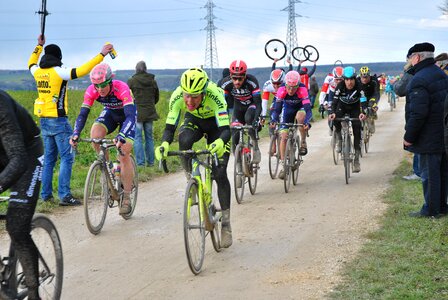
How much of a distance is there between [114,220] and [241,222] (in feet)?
6.34

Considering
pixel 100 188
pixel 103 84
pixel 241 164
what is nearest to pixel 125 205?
pixel 100 188

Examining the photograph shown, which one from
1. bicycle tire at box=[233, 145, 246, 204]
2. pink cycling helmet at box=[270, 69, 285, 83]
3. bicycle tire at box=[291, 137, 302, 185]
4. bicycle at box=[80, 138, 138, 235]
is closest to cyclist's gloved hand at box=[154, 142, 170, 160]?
bicycle at box=[80, 138, 138, 235]

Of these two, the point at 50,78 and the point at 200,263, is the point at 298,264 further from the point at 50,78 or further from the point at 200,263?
the point at 50,78

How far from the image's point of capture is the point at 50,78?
1108cm

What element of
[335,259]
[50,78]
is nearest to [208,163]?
[335,259]

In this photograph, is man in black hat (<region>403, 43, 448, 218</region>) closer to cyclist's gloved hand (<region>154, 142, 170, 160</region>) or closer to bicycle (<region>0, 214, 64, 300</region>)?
cyclist's gloved hand (<region>154, 142, 170, 160</region>)

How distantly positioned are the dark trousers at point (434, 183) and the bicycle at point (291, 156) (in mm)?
3381

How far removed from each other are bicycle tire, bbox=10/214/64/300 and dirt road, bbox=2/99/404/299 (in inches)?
35.3

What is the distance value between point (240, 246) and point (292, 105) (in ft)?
18.5

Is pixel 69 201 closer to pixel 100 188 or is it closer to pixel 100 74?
pixel 100 188

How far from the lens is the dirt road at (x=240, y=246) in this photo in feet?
22.6

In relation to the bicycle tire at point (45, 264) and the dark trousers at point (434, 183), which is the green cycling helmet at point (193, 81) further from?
the dark trousers at point (434, 183)

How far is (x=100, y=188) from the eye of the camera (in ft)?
30.9

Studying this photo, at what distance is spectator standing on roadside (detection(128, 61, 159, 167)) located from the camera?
15.7 meters
